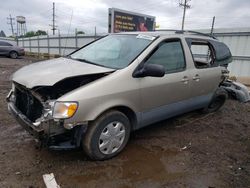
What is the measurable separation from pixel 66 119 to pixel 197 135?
8.49 feet

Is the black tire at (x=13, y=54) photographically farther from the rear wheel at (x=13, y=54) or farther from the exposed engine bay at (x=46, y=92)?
the exposed engine bay at (x=46, y=92)

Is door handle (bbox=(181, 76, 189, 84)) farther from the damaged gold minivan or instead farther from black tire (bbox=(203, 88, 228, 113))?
black tire (bbox=(203, 88, 228, 113))

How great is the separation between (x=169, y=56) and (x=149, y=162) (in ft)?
5.70

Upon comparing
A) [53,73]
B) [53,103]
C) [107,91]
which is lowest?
[53,103]

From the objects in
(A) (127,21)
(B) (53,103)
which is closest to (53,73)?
(B) (53,103)

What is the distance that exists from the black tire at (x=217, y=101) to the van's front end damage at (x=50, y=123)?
3.47 m

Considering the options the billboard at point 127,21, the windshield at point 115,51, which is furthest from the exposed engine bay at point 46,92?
the billboard at point 127,21

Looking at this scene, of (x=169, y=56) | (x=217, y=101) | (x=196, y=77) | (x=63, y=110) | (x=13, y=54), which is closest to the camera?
(x=63, y=110)

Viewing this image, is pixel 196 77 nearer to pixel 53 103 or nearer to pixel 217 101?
pixel 217 101

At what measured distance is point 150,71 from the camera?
10.4 feet

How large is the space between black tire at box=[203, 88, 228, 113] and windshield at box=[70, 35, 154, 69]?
241cm

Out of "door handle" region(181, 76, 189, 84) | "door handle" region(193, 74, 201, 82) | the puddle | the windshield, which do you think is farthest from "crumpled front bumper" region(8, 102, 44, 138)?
"door handle" region(193, 74, 201, 82)

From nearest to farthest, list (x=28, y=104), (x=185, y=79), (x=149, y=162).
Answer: (x=28, y=104) → (x=149, y=162) → (x=185, y=79)

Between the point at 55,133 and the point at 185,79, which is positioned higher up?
the point at 185,79
